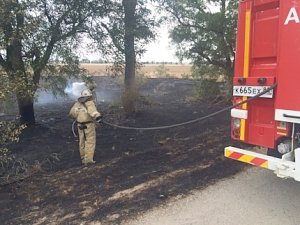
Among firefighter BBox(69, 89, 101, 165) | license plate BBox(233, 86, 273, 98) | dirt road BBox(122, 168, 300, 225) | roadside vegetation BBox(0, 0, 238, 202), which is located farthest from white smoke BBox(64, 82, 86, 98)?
license plate BBox(233, 86, 273, 98)

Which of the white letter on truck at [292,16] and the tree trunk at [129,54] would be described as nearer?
the white letter on truck at [292,16]

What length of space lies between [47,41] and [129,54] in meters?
3.37

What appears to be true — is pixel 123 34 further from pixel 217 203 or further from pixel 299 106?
pixel 299 106

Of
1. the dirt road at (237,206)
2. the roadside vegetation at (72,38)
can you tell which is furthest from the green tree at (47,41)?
the dirt road at (237,206)

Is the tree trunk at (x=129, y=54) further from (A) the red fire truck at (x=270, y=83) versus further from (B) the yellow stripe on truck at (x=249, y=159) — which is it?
(B) the yellow stripe on truck at (x=249, y=159)

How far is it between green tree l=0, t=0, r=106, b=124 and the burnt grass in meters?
1.48

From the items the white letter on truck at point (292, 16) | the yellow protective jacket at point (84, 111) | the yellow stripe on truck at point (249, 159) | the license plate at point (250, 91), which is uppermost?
the white letter on truck at point (292, 16)

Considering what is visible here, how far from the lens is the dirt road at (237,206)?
4.65 meters

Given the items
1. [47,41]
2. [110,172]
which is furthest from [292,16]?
[47,41]

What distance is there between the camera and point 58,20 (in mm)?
10430

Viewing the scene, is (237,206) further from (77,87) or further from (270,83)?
(77,87)

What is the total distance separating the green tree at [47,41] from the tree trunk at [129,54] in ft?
3.50

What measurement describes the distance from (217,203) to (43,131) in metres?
7.54

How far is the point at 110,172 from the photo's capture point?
6.78 meters
